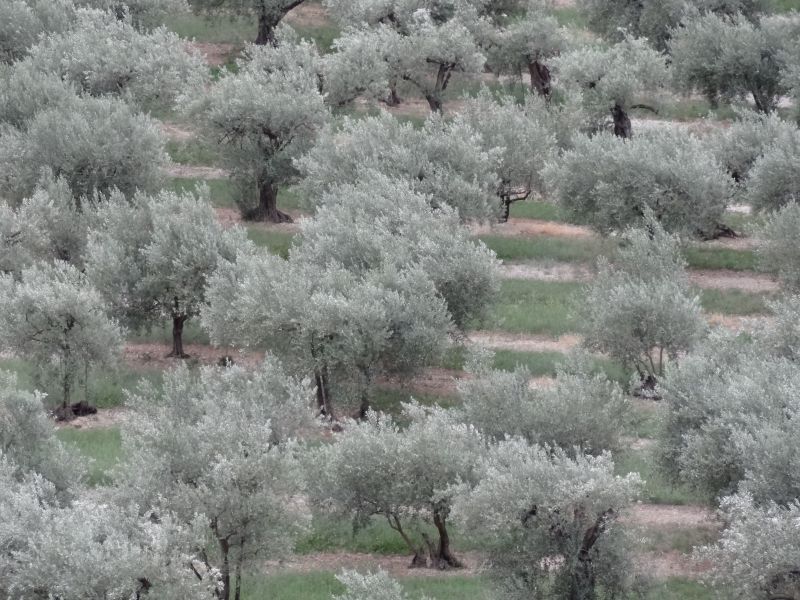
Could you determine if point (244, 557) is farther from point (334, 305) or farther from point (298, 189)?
point (298, 189)

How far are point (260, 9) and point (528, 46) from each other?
9.76 meters

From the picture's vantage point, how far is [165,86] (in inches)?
2179

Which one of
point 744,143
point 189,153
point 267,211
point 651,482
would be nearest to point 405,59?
point 189,153

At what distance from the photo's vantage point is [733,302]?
47375 millimetres

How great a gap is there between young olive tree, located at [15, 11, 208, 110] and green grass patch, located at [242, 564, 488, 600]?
2390 cm

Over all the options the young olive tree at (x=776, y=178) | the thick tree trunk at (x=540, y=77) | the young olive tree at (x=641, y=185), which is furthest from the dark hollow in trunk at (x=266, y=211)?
the young olive tree at (x=776, y=178)

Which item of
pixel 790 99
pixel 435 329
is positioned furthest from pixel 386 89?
pixel 435 329

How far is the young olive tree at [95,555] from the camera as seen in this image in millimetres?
→ 28031

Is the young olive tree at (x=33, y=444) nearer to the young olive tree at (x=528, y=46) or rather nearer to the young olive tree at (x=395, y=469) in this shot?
the young olive tree at (x=395, y=469)

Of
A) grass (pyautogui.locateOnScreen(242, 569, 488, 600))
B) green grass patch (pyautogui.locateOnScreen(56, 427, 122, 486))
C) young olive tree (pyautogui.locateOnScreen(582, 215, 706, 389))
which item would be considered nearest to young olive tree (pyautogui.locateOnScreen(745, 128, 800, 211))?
young olive tree (pyautogui.locateOnScreen(582, 215, 706, 389))

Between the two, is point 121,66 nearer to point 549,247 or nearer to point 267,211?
point 267,211

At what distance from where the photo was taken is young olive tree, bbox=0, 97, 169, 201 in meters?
50.1

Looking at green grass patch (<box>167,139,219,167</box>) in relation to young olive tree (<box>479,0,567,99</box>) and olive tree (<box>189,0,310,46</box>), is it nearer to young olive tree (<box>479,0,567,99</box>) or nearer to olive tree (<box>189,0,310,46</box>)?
olive tree (<box>189,0,310,46</box>)

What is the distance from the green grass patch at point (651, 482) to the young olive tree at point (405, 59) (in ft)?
72.0
